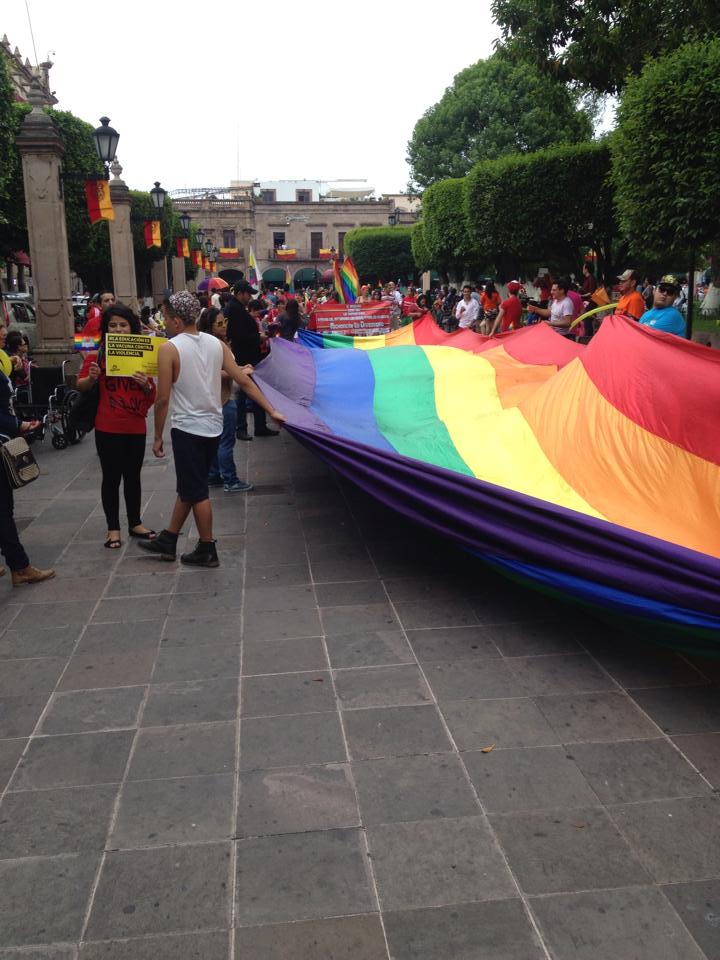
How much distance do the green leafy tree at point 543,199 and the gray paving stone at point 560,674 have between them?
60.7 ft

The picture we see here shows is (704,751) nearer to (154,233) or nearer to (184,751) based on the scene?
(184,751)

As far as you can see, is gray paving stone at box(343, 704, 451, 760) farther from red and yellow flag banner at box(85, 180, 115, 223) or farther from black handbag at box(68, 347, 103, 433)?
red and yellow flag banner at box(85, 180, 115, 223)

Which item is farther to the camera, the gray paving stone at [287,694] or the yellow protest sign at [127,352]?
the yellow protest sign at [127,352]

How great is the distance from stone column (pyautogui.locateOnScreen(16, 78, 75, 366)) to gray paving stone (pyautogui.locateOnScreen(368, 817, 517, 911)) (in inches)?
446

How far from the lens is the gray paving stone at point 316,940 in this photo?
94.0 inches

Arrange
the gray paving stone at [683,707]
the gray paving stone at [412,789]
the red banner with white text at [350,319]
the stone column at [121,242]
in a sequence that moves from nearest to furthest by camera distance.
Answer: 1. the gray paving stone at [412,789]
2. the gray paving stone at [683,707]
3. the red banner with white text at [350,319]
4. the stone column at [121,242]

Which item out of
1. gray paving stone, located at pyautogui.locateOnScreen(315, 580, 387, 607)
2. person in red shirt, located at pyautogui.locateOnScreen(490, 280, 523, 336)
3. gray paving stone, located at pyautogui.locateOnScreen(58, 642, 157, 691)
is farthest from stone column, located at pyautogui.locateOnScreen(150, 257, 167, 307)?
gray paving stone, located at pyautogui.locateOnScreen(58, 642, 157, 691)

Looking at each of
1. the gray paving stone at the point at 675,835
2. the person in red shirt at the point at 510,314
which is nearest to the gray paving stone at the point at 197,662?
the gray paving stone at the point at 675,835

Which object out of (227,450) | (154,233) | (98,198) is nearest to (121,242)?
(154,233)

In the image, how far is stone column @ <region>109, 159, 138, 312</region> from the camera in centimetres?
1870

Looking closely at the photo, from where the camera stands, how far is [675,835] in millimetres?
2875

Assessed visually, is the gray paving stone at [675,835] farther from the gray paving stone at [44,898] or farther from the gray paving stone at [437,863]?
the gray paving stone at [44,898]

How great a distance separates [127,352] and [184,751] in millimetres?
3119

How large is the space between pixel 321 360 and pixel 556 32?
11.2 m
